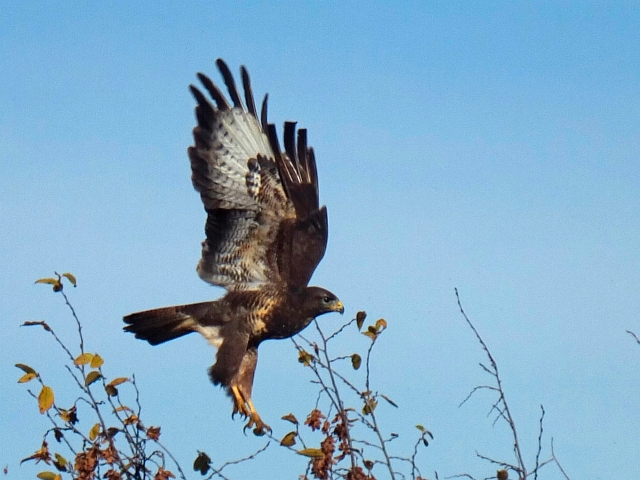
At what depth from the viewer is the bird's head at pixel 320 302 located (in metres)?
7.57

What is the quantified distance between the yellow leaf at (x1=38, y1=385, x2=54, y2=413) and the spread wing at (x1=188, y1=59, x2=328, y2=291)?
10.7 feet

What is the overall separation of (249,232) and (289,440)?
121 inches

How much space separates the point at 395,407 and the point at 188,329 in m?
3.63

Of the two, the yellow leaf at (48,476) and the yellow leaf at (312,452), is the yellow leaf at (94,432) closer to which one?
the yellow leaf at (48,476)

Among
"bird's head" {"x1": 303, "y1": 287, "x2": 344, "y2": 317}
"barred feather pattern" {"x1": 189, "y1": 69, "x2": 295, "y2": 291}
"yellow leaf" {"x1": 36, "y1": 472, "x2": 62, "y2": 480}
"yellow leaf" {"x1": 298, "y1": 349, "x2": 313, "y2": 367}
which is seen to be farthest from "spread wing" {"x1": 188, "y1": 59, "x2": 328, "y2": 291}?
"yellow leaf" {"x1": 36, "y1": 472, "x2": 62, "y2": 480}

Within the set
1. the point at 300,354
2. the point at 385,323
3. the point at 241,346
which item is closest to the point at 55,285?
the point at 300,354

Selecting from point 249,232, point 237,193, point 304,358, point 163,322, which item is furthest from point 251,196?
point 304,358

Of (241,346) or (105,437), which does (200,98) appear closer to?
(241,346)

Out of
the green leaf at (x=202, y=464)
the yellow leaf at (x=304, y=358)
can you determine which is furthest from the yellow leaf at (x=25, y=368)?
the yellow leaf at (x=304, y=358)

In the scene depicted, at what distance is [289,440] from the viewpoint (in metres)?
4.69

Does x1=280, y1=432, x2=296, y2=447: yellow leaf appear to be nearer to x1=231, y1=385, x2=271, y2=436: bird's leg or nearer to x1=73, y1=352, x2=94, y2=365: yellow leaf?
x1=73, y1=352, x2=94, y2=365: yellow leaf

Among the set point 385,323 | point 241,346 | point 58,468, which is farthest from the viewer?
point 241,346

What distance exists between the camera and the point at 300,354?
16.9ft

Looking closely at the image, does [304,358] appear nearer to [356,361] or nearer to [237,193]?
[356,361]
